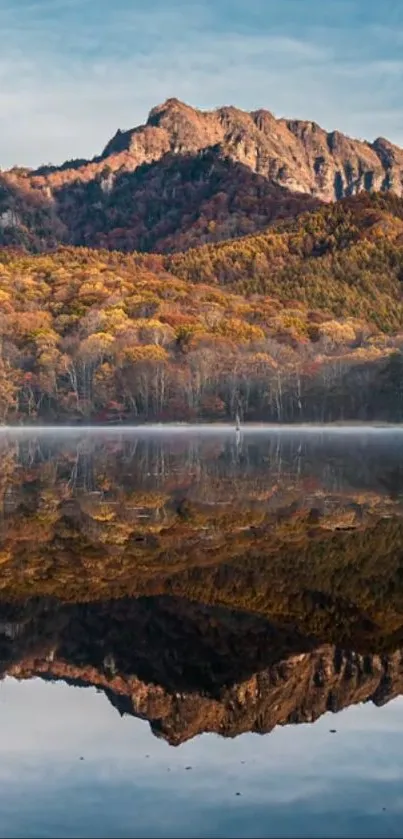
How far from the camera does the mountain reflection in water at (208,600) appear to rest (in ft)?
36.1

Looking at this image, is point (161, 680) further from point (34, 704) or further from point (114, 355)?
point (114, 355)

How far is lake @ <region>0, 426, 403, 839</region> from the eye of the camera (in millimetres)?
8219

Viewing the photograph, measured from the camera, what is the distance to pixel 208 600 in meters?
15.6

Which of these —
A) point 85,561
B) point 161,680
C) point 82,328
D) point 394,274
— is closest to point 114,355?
point 82,328

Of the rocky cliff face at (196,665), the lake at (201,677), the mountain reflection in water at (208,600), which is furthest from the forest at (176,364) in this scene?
the rocky cliff face at (196,665)

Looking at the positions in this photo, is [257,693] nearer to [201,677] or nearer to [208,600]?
[201,677]

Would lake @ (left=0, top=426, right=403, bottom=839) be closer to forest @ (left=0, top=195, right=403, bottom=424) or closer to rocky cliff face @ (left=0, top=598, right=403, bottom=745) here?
rocky cliff face @ (left=0, top=598, right=403, bottom=745)

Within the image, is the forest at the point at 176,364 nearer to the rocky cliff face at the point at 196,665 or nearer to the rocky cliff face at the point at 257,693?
the rocky cliff face at the point at 196,665

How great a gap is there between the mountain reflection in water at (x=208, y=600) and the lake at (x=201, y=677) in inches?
1.5

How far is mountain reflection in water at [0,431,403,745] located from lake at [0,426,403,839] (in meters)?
0.04

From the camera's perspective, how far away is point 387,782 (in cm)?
873

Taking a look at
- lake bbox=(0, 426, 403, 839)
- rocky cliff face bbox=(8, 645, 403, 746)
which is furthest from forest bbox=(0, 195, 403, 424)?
rocky cliff face bbox=(8, 645, 403, 746)

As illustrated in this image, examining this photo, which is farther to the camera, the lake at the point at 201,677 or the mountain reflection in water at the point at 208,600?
the mountain reflection in water at the point at 208,600

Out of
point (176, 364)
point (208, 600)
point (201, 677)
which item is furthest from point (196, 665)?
point (176, 364)
